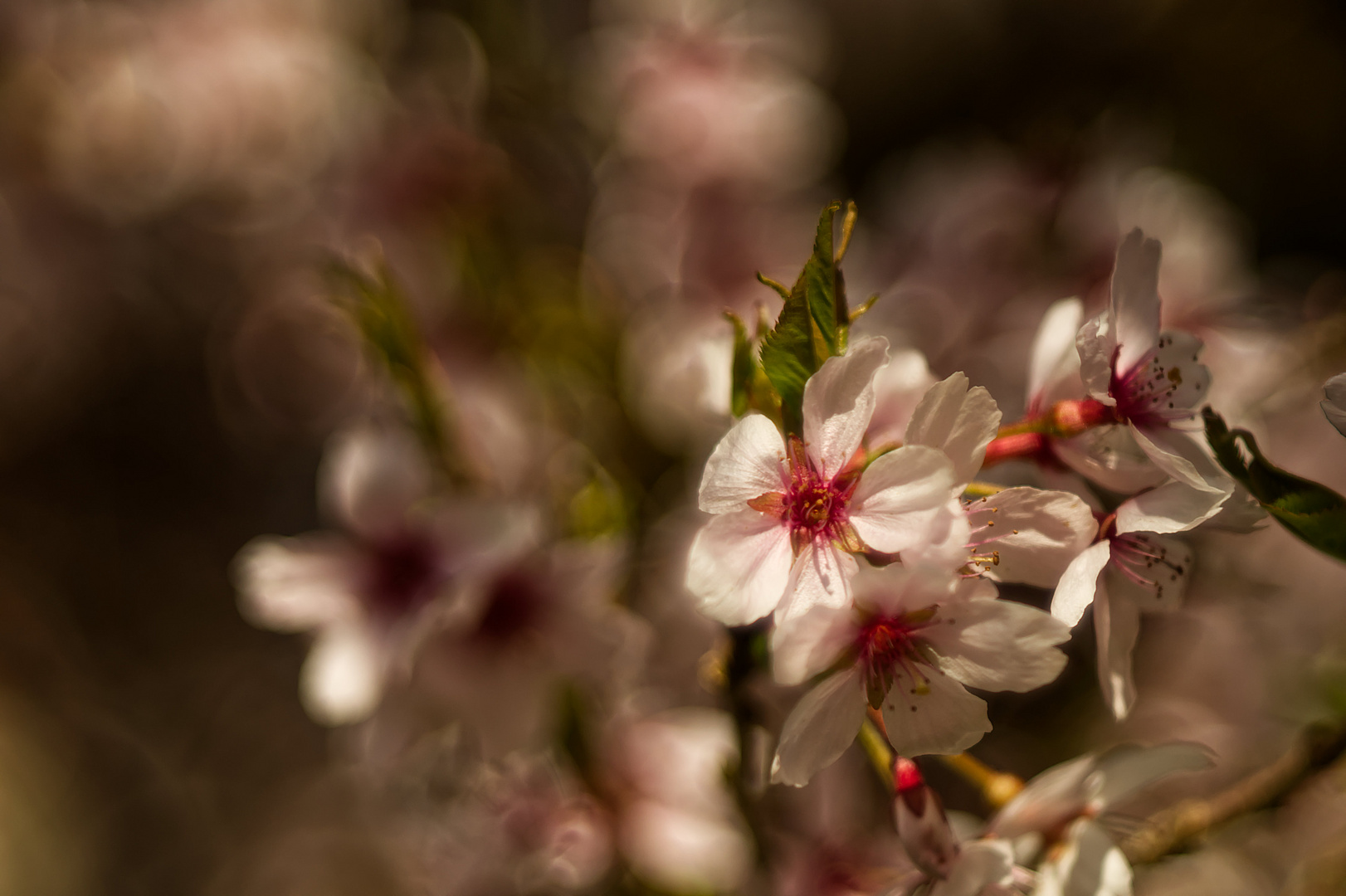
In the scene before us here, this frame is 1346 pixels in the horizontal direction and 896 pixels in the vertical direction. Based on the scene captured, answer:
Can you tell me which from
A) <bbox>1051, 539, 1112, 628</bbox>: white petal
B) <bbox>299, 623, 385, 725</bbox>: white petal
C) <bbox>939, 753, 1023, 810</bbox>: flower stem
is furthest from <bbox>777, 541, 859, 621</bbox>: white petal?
<bbox>299, 623, 385, 725</bbox>: white petal

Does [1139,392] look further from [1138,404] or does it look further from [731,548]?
[731,548]

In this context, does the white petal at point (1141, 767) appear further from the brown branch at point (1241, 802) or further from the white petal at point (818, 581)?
the white petal at point (818, 581)

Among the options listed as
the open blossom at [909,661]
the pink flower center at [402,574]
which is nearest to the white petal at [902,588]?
the open blossom at [909,661]

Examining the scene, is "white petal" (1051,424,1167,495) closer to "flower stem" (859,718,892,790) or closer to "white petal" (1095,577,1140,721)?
"white petal" (1095,577,1140,721)

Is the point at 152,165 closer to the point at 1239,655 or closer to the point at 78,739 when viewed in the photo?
the point at 78,739

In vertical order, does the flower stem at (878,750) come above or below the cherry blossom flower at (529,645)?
below

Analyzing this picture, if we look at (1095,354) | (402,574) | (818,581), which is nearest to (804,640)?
(818,581)
